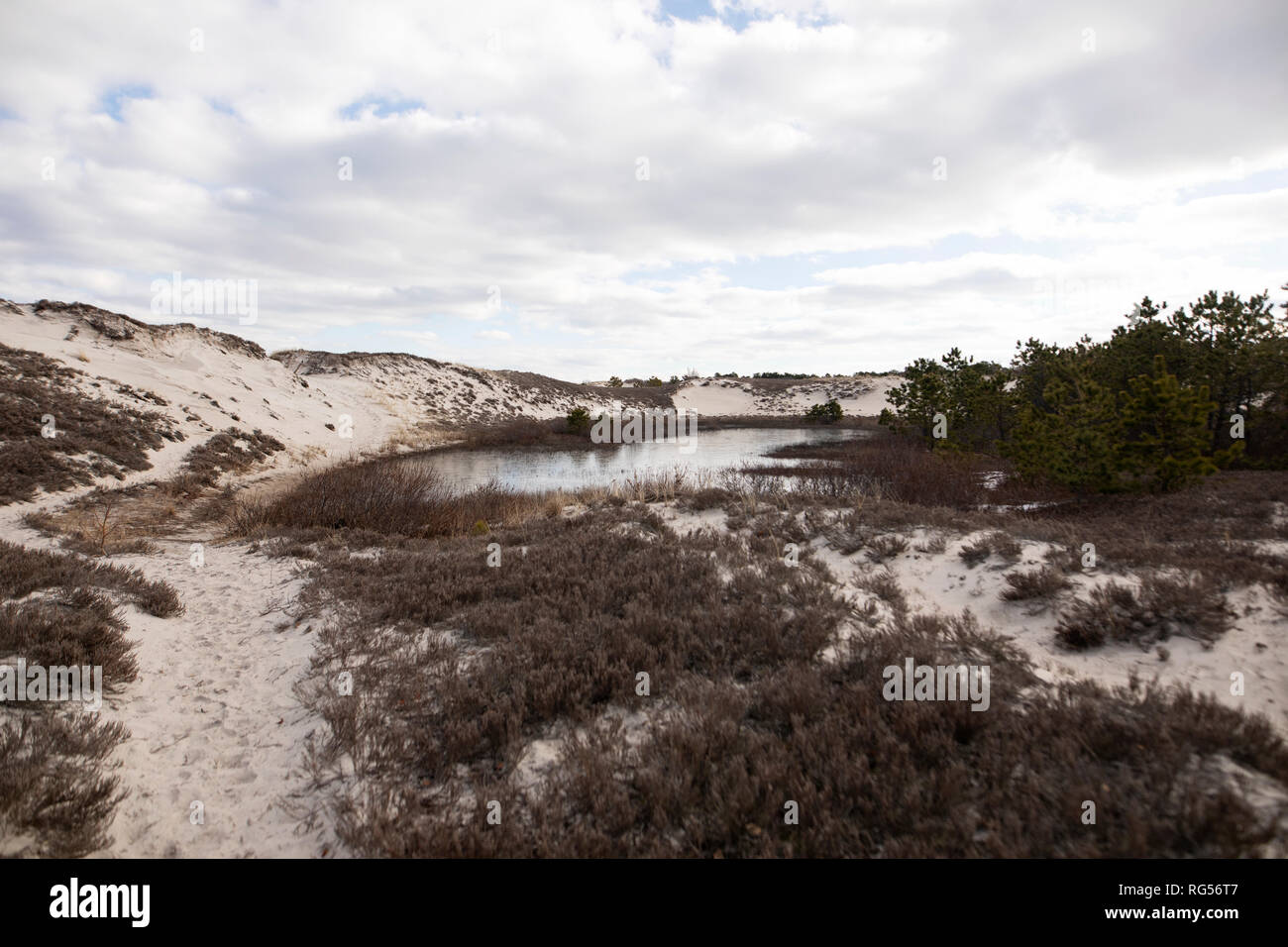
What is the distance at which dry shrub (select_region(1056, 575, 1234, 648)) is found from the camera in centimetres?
548

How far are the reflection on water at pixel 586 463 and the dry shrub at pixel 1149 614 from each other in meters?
14.3

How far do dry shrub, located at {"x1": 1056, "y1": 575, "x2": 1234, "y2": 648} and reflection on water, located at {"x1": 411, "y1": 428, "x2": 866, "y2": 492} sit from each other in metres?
14.3

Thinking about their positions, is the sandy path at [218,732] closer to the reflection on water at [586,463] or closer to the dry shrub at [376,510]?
the dry shrub at [376,510]

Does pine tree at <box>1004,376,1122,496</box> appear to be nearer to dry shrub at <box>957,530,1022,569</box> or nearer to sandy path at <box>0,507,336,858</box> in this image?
dry shrub at <box>957,530,1022,569</box>

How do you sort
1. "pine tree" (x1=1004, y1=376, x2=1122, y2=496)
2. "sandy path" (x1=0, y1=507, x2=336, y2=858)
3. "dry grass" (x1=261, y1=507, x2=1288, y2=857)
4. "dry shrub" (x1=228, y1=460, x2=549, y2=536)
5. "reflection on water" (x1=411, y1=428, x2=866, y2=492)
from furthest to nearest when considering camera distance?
"reflection on water" (x1=411, y1=428, x2=866, y2=492)
"dry shrub" (x1=228, y1=460, x2=549, y2=536)
"pine tree" (x1=1004, y1=376, x2=1122, y2=496)
"sandy path" (x1=0, y1=507, x2=336, y2=858)
"dry grass" (x1=261, y1=507, x2=1288, y2=857)

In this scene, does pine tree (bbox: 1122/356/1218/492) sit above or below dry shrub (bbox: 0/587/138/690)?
above

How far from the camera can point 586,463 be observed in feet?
98.8

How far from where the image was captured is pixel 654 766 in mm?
3844

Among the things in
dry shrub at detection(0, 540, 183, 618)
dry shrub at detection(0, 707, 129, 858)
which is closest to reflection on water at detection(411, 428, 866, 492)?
dry shrub at detection(0, 540, 183, 618)

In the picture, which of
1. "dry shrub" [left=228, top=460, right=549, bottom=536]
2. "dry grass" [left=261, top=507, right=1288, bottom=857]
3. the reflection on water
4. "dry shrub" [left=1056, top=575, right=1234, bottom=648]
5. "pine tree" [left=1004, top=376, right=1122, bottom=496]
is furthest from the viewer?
the reflection on water

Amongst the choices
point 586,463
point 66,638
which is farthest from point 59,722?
point 586,463

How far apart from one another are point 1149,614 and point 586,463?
25.9 m
